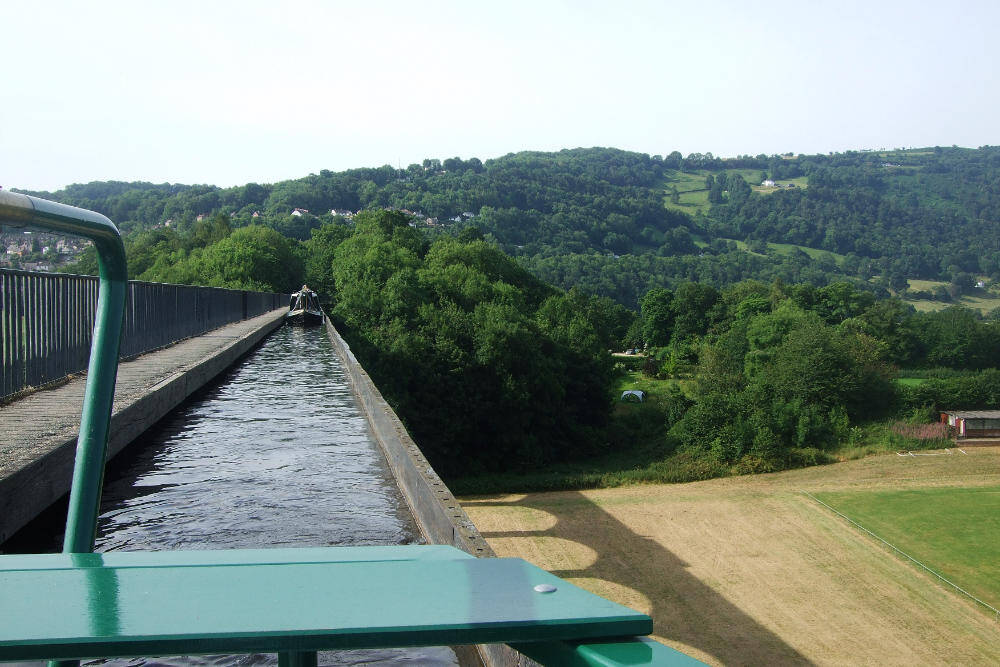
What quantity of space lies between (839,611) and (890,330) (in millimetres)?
74799

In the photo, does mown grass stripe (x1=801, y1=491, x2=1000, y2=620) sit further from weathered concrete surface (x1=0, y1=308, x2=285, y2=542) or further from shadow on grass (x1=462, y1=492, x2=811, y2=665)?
weathered concrete surface (x1=0, y1=308, x2=285, y2=542)

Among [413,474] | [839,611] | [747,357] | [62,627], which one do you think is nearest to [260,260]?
[747,357]

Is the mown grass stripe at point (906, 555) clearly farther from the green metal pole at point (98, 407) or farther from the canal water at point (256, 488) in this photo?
the green metal pole at point (98, 407)

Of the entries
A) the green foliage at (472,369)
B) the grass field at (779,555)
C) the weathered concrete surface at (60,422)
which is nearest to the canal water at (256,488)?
the weathered concrete surface at (60,422)

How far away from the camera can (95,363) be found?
2.01 metres

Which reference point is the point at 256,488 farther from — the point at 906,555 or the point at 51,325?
the point at 906,555

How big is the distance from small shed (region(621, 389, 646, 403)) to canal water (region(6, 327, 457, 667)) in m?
68.7

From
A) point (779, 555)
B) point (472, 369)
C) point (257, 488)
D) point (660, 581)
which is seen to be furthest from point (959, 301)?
point (257, 488)

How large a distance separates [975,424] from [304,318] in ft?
173

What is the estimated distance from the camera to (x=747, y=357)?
7994 cm

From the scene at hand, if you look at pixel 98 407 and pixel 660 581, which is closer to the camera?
pixel 98 407

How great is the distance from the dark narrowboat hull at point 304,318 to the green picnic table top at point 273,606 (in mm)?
36474

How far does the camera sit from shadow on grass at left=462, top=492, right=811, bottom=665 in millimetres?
27562

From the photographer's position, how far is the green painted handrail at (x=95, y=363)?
1783mm
